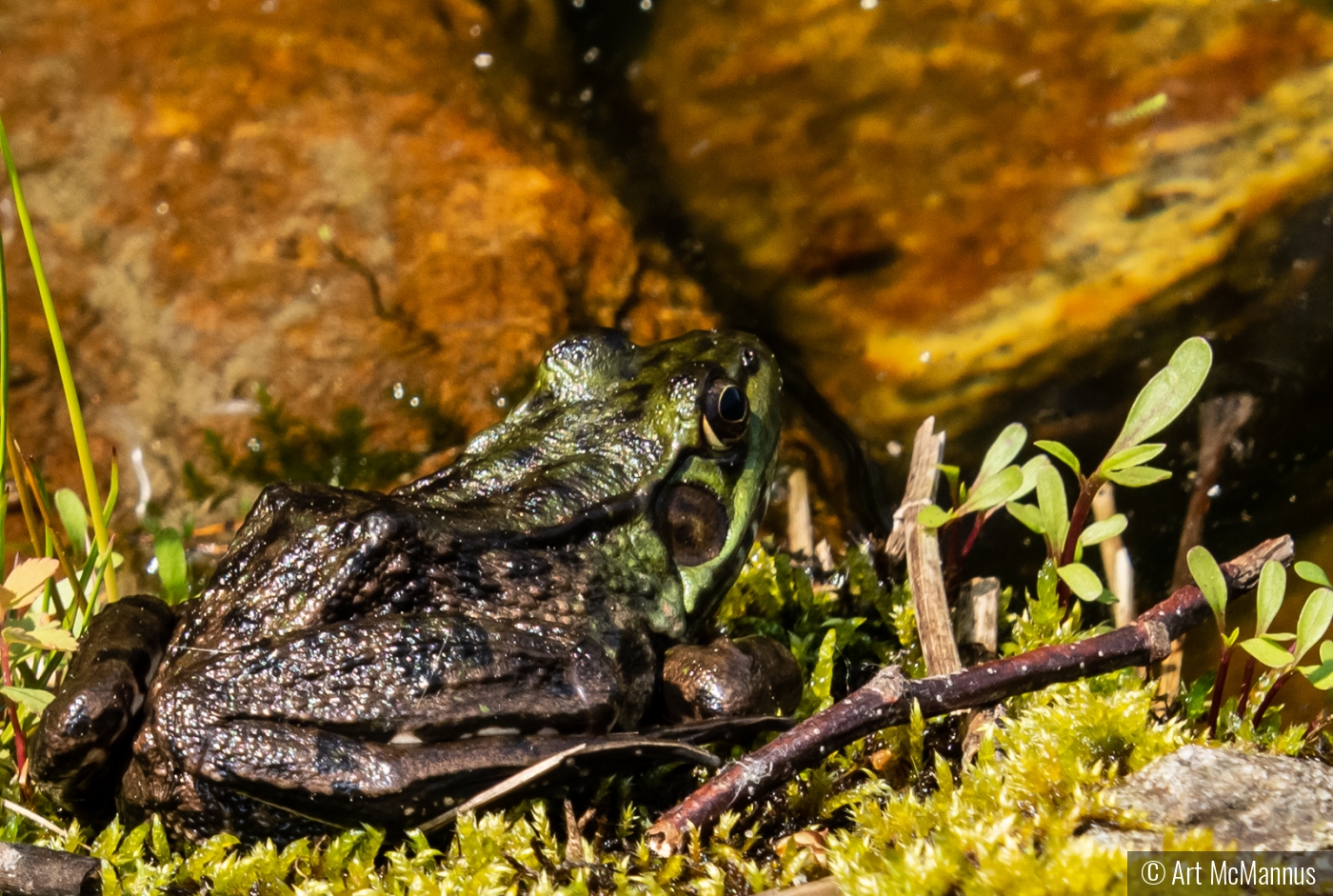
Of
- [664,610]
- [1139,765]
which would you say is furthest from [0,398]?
[1139,765]

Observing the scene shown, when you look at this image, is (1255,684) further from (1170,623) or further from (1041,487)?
(1041,487)

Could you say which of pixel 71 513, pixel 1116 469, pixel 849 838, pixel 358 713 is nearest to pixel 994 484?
pixel 1116 469

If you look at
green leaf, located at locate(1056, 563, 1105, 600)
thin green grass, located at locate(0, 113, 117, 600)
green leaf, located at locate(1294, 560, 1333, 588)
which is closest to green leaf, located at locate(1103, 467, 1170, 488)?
green leaf, located at locate(1056, 563, 1105, 600)

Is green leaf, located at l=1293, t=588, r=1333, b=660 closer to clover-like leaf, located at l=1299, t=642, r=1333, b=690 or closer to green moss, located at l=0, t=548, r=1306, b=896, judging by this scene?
clover-like leaf, located at l=1299, t=642, r=1333, b=690

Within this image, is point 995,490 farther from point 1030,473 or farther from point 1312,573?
point 1312,573

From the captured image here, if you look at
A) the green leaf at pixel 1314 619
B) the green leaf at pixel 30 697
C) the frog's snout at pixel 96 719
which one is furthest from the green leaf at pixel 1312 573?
the green leaf at pixel 30 697
